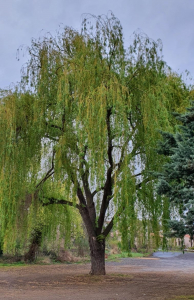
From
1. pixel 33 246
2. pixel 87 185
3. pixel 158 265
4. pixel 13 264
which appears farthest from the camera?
pixel 158 265

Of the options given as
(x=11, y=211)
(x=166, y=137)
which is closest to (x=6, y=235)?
(x=11, y=211)

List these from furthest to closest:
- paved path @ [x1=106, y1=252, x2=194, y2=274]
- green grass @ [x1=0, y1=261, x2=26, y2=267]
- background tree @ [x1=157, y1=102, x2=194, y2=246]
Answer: green grass @ [x1=0, y1=261, x2=26, y2=267], paved path @ [x1=106, y1=252, x2=194, y2=274], background tree @ [x1=157, y1=102, x2=194, y2=246]

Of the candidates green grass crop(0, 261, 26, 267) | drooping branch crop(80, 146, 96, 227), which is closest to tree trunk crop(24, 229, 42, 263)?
green grass crop(0, 261, 26, 267)

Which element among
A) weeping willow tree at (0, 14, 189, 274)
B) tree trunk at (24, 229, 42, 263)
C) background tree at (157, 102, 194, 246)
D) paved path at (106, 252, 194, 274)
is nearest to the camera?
background tree at (157, 102, 194, 246)

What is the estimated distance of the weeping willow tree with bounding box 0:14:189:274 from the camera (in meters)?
8.33

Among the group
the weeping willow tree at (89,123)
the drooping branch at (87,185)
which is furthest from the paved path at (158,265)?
the weeping willow tree at (89,123)

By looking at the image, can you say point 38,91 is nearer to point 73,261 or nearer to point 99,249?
point 99,249

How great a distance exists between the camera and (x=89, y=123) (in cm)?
819

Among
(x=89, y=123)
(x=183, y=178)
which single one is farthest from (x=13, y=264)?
(x=183, y=178)

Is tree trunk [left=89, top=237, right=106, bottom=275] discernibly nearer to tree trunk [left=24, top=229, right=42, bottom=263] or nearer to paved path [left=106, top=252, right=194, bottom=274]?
paved path [left=106, top=252, right=194, bottom=274]

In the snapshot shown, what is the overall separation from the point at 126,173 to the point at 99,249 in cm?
402

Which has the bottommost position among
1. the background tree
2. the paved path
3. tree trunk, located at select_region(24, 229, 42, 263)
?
the paved path

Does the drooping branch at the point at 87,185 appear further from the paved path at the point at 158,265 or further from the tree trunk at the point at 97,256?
the paved path at the point at 158,265

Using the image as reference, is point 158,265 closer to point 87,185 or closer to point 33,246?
point 33,246
